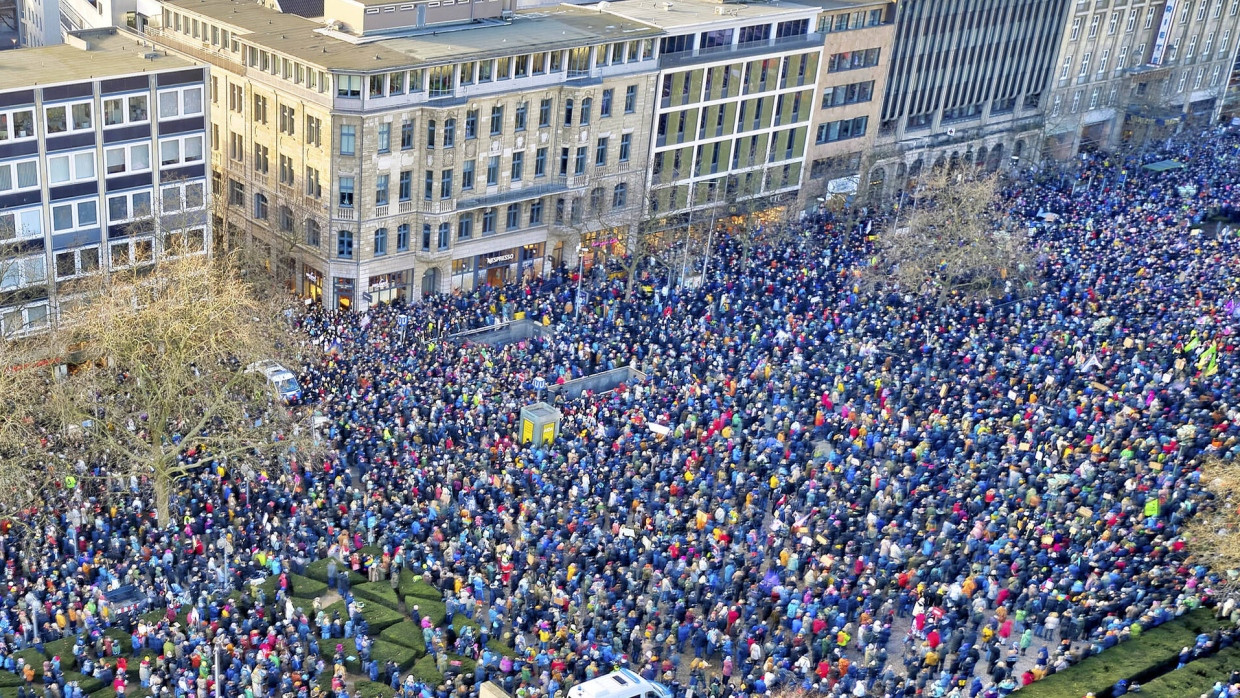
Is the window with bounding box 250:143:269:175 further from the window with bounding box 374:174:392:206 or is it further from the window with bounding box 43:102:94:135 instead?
the window with bounding box 43:102:94:135

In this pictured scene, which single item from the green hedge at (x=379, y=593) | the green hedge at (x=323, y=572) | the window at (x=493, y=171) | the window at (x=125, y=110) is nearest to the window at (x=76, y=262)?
the window at (x=125, y=110)

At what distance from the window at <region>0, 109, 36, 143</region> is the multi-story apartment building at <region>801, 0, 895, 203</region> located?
5367 centimetres

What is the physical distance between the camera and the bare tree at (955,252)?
294ft

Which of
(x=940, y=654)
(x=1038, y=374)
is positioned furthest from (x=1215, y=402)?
(x=940, y=654)

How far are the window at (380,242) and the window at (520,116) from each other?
33.0 ft

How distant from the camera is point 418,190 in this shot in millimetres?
86562

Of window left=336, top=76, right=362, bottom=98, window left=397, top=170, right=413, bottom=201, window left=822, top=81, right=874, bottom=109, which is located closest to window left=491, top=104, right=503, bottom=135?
window left=397, top=170, right=413, bottom=201

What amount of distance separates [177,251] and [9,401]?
19.4 m

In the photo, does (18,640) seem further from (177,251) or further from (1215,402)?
(1215,402)

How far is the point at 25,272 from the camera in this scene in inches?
2926

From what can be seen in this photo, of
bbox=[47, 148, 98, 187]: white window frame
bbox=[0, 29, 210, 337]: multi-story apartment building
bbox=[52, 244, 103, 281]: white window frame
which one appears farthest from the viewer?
bbox=[52, 244, 103, 281]: white window frame

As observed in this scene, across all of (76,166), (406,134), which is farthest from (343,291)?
(76,166)

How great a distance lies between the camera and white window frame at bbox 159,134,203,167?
78.7m

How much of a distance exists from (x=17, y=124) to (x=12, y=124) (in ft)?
1.10
